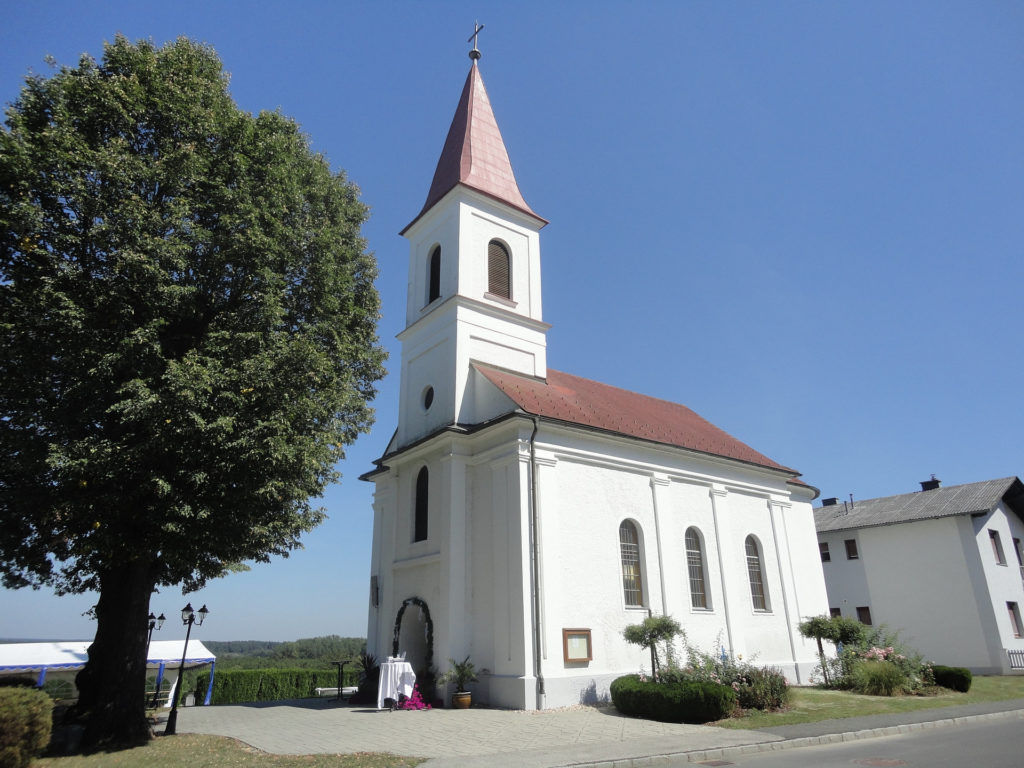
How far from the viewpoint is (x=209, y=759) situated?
10.2 metres

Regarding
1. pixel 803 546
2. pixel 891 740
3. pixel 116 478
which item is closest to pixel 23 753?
pixel 116 478

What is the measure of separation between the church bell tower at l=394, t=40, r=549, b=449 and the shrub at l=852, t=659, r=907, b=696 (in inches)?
525

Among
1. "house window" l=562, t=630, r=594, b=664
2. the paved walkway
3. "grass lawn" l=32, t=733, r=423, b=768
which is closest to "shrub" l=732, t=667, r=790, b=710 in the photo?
the paved walkway

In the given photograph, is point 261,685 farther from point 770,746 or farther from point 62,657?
point 770,746

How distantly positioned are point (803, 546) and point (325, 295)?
2072cm

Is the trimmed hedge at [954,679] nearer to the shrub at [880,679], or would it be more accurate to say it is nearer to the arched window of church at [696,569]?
the shrub at [880,679]

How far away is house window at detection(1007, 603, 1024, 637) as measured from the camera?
29.5 m

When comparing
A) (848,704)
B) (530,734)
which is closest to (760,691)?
(848,704)

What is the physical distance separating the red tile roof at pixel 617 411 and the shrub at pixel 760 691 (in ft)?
24.7

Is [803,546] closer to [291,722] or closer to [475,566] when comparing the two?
[475,566]

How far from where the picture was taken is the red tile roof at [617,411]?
19.5 m

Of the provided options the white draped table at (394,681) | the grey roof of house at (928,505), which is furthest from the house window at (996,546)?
the white draped table at (394,681)

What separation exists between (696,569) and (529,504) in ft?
23.9

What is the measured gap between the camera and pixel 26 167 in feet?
37.1
